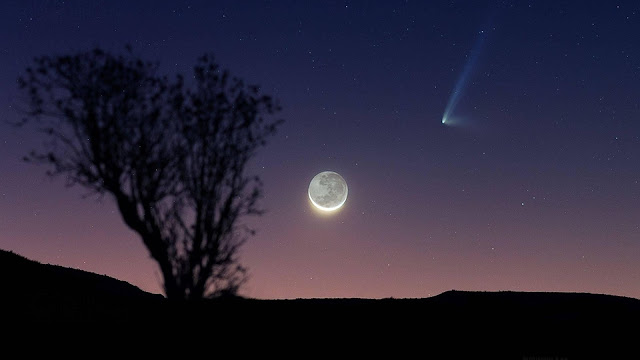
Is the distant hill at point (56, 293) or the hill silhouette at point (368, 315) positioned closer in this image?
the hill silhouette at point (368, 315)

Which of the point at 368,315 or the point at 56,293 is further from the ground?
the point at 56,293

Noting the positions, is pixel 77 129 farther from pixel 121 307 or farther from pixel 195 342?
pixel 195 342

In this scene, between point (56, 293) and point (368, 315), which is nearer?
point (368, 315)

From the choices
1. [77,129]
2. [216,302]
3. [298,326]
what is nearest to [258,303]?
[216,302]

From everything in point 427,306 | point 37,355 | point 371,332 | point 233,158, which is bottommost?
point 37,355

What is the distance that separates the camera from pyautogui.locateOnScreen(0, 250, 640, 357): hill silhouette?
39.2 ft

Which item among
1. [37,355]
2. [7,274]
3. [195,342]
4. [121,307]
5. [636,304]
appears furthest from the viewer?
[636,304]

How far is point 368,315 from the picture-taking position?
43.2 ft

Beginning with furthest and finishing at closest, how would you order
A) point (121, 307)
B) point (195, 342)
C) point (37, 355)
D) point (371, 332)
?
1. point (121, 307)
2. point (371, 332)
3. point (195, 342)
4. point (37, 355)

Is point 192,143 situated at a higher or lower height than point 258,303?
higher

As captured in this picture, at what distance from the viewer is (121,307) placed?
1341cm

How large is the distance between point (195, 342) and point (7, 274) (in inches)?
283

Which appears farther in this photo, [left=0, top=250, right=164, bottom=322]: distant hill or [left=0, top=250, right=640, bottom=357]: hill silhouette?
[left=0, top=250, right=164, bottom=322]: distant hill

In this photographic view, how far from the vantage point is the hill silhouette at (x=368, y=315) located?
39.2 feet
